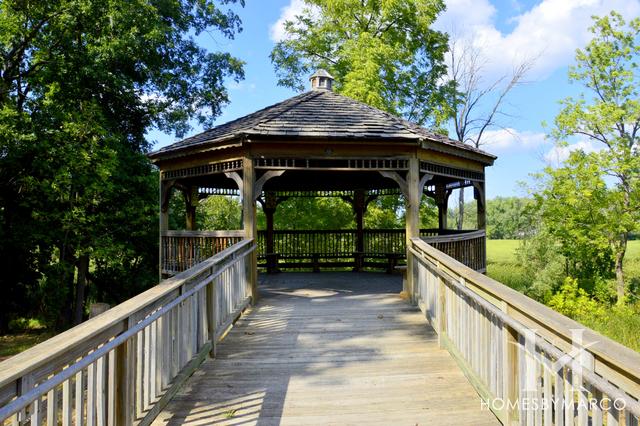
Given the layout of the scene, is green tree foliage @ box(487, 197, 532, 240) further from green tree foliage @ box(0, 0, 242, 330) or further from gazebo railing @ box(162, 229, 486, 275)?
green tree foliage @ box(0, 0, 242, 330)

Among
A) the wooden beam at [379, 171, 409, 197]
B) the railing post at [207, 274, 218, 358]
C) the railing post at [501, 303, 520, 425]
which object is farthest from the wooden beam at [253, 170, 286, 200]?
the railing post at [501, 303, 520, 425]

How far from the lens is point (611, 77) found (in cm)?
2052

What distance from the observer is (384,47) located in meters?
17.8

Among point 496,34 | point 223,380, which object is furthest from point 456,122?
point 223,380

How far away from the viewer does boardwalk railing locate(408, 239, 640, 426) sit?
5.81 ft

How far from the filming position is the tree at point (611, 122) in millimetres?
18875

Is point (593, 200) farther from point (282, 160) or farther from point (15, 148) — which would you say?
point (15, 148)

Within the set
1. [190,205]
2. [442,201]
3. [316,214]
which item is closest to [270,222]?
[190,205]

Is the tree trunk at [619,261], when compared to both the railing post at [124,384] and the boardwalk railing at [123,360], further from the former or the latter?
the railing post at [124,384]

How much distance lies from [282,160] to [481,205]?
540 centimetres

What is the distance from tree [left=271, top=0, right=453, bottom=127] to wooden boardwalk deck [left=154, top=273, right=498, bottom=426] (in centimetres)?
A: 1400

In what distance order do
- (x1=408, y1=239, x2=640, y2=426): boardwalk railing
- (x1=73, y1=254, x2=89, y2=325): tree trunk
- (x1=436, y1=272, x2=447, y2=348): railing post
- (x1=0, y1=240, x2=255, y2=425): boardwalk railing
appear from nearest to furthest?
(x1=0, y1=240, x2=255, y2=425): boardwalk railing < (x1=408, y1=239, x2=640, y2=426): boardwalk railing < (x1=436, y1=272, x2=447, y2=348): railing post < (x1=73, y1=254, x2=89, y2=325): tree trunk

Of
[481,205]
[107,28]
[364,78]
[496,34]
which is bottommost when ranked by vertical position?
[481,205]

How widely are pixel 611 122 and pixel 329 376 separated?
21.7 meters
